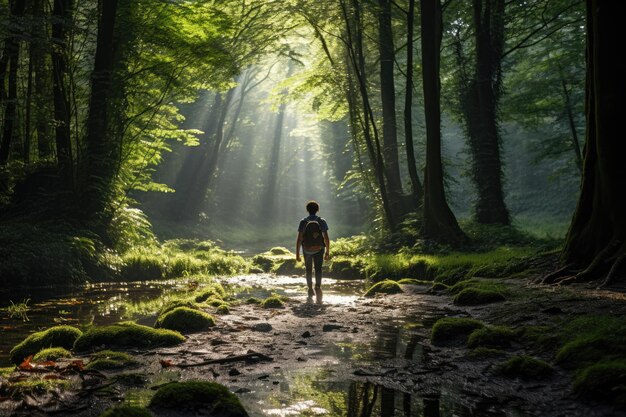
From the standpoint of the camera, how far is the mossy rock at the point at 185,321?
7.09m

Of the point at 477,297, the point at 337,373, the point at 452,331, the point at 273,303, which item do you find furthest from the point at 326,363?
the point at 273,303

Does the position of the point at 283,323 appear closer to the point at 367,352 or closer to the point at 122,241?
the point at 367,352

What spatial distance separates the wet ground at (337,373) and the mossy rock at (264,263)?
11.2 metres

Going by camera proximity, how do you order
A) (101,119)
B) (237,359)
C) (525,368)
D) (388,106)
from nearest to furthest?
(525,368) → (237,359) → (101,119) → (388,106)

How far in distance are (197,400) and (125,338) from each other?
2.58 m

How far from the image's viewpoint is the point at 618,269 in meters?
6.86

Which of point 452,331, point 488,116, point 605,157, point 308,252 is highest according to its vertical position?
point 488,116

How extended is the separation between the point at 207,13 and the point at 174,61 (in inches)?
74.3

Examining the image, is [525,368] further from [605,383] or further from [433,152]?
[433,152]

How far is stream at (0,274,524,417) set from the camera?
388 cm

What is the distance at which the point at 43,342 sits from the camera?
5762 millimetres

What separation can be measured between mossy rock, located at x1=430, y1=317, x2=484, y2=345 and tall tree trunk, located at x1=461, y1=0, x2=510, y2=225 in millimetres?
12919

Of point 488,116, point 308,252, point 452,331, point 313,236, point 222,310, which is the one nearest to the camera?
point 452,331

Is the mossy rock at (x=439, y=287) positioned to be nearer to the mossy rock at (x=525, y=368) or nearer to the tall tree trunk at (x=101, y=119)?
the mossy rock at (x=525, y=368)
